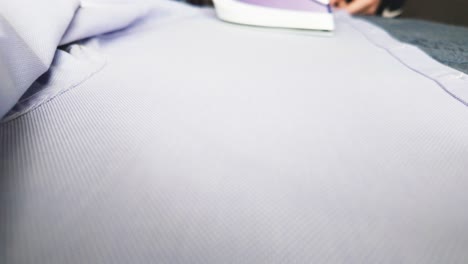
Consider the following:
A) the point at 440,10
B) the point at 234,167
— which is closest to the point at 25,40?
the point at 234,167

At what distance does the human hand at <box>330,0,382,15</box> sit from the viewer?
164cm

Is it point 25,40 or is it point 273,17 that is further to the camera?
point 273,17

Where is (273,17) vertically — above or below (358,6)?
above

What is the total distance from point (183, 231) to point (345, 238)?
0.16 meters

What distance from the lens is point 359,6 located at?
1645mm

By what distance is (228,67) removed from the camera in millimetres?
590

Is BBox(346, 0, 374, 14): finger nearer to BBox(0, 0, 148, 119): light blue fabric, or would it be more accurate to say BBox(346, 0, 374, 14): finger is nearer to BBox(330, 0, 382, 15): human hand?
BBox(330, 0, 382, 15): human hand

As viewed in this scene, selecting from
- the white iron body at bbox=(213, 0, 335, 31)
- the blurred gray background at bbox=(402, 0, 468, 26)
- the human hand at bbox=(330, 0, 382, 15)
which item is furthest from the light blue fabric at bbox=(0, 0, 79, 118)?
the blurred gray background at bbox=(402, 0, 468, 26)

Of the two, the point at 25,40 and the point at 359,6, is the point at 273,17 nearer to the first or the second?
the point at 25,40

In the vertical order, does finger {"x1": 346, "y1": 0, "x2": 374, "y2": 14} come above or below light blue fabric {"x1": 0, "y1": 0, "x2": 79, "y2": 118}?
below

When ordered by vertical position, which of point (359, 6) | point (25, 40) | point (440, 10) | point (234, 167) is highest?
point (25, 40)

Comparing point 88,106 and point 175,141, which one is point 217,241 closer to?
point 175,141

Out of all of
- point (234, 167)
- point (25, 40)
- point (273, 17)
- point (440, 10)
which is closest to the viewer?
point (234, 167)

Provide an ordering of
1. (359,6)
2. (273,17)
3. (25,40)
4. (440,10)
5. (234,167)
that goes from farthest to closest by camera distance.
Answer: (440,10)
(359,6)
(273,17)
(25,40)
(234,167)
